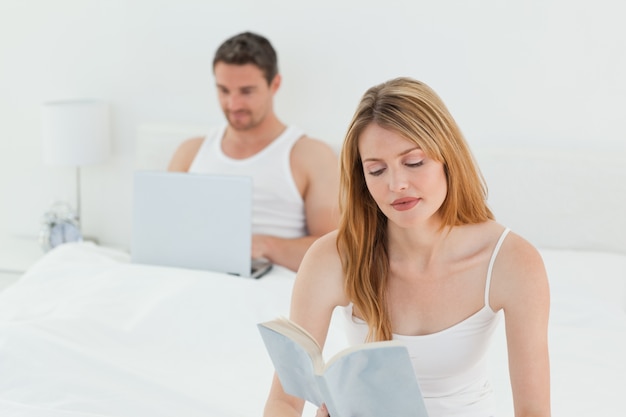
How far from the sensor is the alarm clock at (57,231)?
134 inches

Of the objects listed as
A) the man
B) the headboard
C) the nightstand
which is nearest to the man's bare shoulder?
the man

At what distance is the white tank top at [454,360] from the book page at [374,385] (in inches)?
11.1

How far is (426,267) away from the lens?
1597 mm

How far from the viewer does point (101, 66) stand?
346 centimetres

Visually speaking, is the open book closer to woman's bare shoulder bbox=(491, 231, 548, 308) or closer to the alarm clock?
woman's bare shoulder bbox=(491, 231, 548, 308)

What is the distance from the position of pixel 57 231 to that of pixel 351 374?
95.4 inches

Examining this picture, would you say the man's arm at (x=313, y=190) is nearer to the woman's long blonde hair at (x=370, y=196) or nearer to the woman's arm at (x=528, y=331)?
the woman's long blonde hair at (x=370, y=196)

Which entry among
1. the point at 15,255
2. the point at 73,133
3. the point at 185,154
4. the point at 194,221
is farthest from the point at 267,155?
the point at 15,255

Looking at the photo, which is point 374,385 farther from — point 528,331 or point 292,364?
point 528,331

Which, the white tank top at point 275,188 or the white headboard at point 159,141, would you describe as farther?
the white headboard at point 159,141

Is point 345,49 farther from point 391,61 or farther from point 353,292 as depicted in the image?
point 353,292

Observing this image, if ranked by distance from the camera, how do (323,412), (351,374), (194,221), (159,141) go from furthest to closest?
(159,141) → (194,221) → (323,412) → (351,374)

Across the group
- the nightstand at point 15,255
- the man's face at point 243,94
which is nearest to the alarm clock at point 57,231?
the nightstand at point 15,255

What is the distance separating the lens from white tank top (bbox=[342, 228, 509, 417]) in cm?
154
